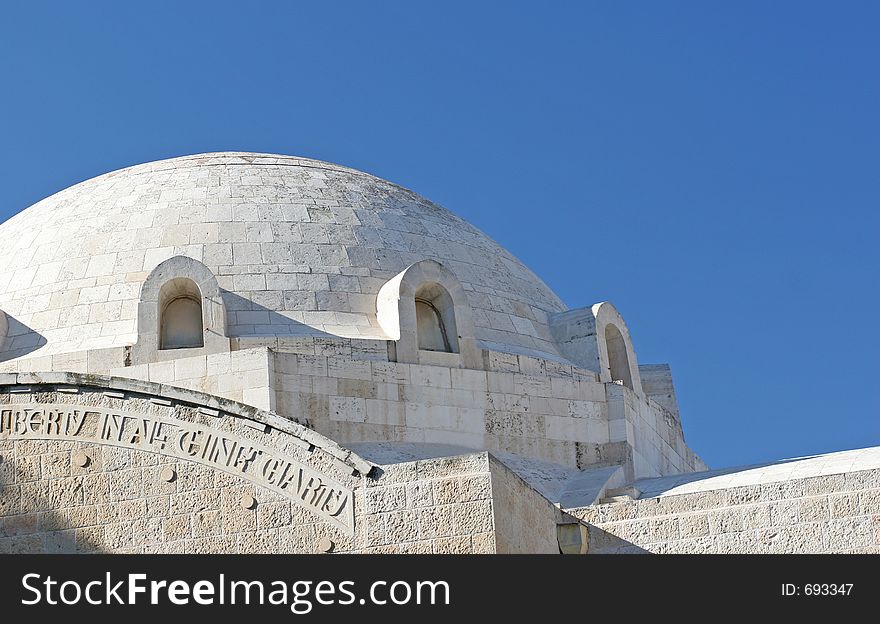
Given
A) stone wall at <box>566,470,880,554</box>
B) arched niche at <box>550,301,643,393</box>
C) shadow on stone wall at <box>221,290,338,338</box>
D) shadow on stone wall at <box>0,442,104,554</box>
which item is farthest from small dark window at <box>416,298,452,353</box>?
shadow on stone wall at <box>0,442,104,554</box>

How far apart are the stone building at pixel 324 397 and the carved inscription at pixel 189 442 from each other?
23 mm

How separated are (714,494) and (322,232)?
854 centimetres

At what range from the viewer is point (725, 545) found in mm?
20438

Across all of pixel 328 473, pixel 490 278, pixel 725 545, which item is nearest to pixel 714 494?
pixel 725 545

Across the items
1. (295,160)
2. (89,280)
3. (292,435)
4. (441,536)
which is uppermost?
(295,160)

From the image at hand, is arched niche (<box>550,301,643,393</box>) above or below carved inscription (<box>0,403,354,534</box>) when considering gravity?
above

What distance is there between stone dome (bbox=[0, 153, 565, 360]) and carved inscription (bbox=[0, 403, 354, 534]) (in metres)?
5.97

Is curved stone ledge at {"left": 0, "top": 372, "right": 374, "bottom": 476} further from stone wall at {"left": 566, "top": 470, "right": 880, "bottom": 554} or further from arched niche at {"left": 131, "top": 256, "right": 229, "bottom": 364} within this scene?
A: arched niche at {"left": 131, "top": 256, "right": 229, "bottom": 364}

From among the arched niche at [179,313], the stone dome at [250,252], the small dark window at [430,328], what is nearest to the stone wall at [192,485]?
the arched niche at [179,313]

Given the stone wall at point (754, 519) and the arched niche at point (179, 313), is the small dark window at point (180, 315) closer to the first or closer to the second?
the arched niche at point (179, 313)

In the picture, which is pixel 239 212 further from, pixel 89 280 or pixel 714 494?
pixel 714 494

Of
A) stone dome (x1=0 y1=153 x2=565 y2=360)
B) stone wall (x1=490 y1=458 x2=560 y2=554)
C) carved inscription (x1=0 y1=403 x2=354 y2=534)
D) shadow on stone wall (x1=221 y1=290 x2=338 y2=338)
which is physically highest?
stone dome (x1=0 y1=153 x2=565 y2=360)

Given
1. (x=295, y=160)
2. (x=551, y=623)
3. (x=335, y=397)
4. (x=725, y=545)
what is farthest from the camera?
(x=295, y=160)

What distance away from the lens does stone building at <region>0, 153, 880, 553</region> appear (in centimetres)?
1788
